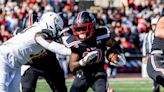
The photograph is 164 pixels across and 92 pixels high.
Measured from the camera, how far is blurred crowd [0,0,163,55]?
16969mm

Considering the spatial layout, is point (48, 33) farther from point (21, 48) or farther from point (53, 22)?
point (21, 48)

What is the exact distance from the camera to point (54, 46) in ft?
21.5

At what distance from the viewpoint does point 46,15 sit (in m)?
6.96

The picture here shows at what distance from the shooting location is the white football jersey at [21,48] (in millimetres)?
6797

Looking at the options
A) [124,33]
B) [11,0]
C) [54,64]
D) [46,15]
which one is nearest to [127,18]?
[124,33]

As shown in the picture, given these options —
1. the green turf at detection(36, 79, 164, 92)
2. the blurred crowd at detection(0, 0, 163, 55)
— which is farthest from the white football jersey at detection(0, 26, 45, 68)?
the blurred crowd at detection(0, 0, 163, 55)

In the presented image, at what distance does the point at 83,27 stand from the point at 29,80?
160 cm

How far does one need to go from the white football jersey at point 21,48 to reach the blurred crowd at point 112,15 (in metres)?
9.27

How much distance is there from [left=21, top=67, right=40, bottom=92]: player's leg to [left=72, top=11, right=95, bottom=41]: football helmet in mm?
1431

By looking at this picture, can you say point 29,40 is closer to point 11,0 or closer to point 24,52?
point 24,52

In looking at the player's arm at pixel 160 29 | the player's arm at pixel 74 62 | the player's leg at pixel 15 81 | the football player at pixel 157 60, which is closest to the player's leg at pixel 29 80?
the player's leg at pixel 15 81

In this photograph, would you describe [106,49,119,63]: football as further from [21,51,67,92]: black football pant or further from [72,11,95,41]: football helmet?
[21,51,67,92]: black football pant

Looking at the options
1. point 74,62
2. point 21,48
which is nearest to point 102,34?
point 74,62

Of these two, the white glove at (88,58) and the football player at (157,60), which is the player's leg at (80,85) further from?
the football player at (157,60)
